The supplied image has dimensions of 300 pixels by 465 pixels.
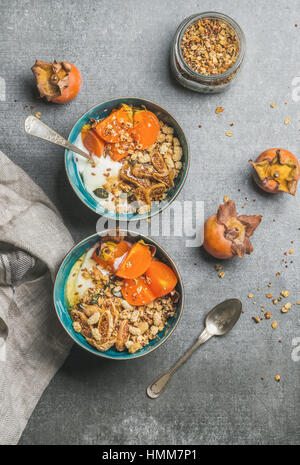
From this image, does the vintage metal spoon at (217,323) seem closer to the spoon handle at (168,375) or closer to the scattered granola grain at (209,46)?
the spoon handle at (168,375)

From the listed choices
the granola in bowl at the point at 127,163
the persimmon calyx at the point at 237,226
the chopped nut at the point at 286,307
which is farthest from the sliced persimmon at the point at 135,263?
the chopped nut at the point at 286,307

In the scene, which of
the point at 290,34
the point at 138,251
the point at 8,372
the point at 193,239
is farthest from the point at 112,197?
the point at 290,34

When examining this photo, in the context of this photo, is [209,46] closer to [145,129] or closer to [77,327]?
[145,129]

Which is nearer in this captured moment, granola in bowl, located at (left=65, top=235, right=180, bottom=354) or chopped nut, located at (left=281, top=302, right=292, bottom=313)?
granola in bowl, located at (left=65, top=235, right=180, bottom=354)

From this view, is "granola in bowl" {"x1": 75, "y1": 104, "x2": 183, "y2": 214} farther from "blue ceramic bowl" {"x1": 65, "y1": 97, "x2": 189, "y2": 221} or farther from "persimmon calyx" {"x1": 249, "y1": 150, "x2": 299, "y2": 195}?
"persimmon calyx" {"x1": 249, "y1": 150, "x2": 299, "y2": 195}

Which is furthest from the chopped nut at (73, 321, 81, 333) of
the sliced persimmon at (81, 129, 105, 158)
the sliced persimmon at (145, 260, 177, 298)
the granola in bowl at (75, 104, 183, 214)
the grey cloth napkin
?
the sliced persimmon at (81, 129, 105, 158)
